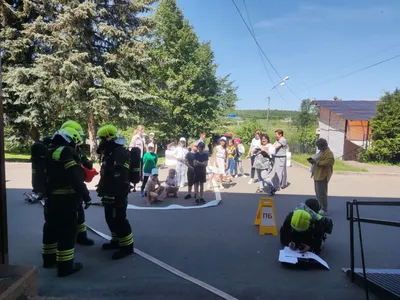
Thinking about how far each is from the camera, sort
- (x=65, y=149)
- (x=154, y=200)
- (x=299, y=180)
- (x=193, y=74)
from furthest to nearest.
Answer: (x=193, y=74) < (x=299, y=180) < (x=154, y=200) < (x=65, y=149)

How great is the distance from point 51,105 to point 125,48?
16.3 feet

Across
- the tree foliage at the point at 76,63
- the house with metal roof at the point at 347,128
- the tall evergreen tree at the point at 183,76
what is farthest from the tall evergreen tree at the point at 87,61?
the house with metal roof at the point at 347,128

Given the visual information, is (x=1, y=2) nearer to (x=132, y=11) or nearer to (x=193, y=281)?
(x=132, y=11)

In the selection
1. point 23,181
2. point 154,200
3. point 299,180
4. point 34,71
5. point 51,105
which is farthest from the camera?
point 51,105

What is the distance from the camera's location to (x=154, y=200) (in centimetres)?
888

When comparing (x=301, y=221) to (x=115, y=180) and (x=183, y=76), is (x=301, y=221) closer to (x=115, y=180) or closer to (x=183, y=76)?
(x=115, y=180)

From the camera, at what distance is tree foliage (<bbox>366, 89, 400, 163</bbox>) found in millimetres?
20219

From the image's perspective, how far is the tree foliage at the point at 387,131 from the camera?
20.2m

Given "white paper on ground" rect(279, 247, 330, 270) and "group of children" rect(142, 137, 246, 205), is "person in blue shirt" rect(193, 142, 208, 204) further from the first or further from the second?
"white paper on ground" rect(279, 247, 330, 270)

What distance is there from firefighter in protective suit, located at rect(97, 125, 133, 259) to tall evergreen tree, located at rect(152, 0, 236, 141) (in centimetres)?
2331

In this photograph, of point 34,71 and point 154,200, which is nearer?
point 154,200

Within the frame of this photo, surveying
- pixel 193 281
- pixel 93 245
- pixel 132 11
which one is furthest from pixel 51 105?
pixel 193 281

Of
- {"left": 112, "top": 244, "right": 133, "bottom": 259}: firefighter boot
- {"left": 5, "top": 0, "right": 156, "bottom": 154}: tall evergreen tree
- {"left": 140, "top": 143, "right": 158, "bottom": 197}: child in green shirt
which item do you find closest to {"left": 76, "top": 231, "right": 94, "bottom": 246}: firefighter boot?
{"left": 112, "top": 244, "right": 133, "bottom": 259}: firefighter boot

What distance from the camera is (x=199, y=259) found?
16.6 ft
